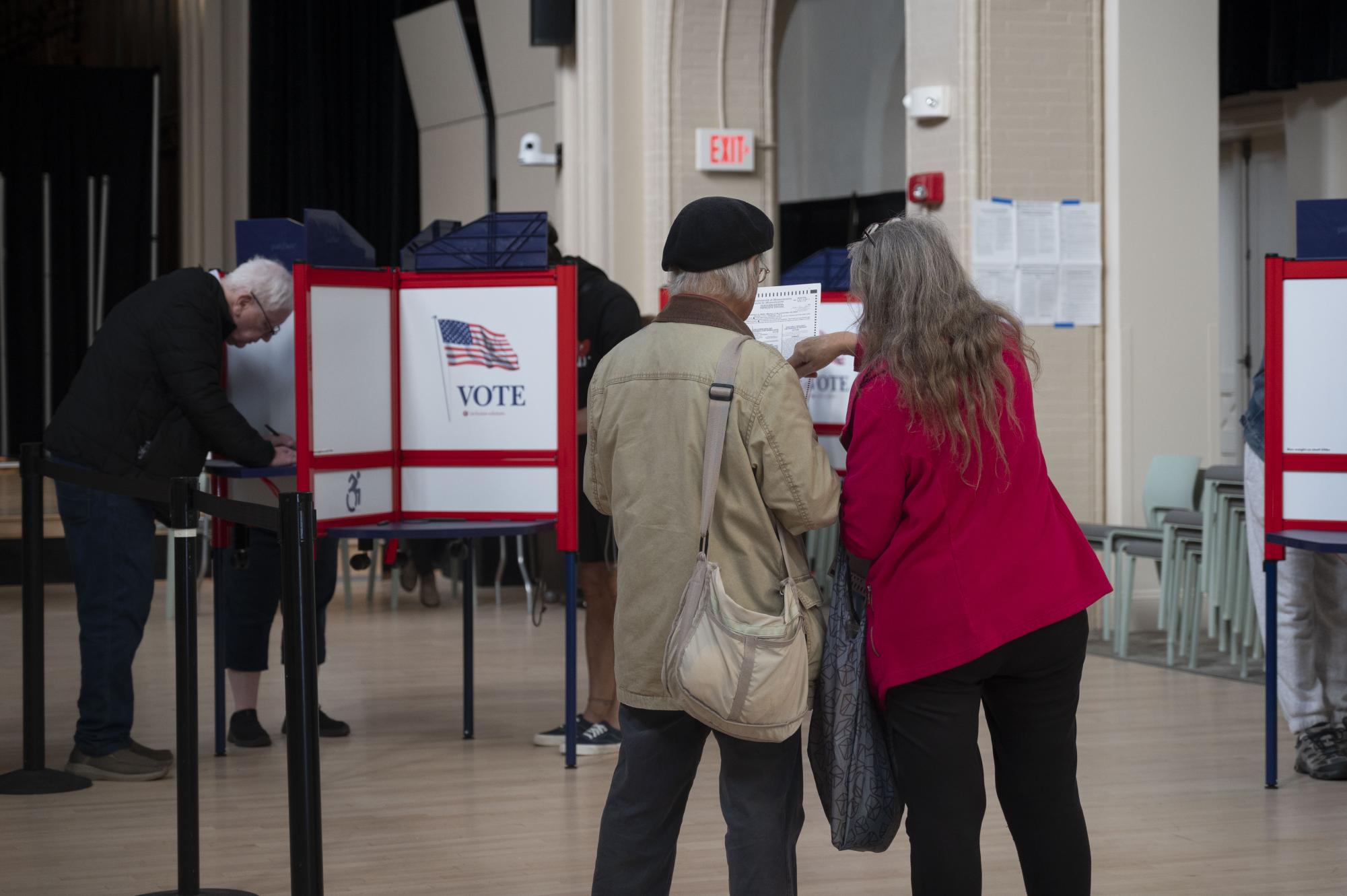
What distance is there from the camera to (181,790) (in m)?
3.27

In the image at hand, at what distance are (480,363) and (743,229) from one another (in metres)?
2.19

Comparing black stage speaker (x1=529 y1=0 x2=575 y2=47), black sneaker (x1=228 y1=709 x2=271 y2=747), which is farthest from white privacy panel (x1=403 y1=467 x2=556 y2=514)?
black stage speaker (x1=529 y1=0 x2=575 y2=47)

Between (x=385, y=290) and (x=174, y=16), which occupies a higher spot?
(x=174, y=16)

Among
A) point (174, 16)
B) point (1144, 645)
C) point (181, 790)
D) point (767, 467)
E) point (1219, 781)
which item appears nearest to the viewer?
point (767, 467)

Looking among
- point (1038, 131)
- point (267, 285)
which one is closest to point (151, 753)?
point (267, 285)

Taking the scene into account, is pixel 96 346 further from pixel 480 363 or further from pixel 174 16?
pixel 174 16

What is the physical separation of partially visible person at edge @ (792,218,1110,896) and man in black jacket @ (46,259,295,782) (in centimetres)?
246

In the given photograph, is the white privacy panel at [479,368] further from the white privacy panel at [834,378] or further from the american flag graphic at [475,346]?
the white privacy panel at [834,378]

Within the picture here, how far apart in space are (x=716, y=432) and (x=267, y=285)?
253cm

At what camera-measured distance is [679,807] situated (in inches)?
99.1

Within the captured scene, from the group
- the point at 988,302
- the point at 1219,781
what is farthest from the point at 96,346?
the point at 1219,781

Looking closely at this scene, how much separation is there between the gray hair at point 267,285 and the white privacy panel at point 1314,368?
2690 mm

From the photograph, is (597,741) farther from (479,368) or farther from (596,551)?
(479,368)

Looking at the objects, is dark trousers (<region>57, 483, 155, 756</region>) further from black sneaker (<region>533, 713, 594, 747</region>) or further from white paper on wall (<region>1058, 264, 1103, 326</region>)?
white paper on wall (<region>1058, 264, 1103, 326</region>)
